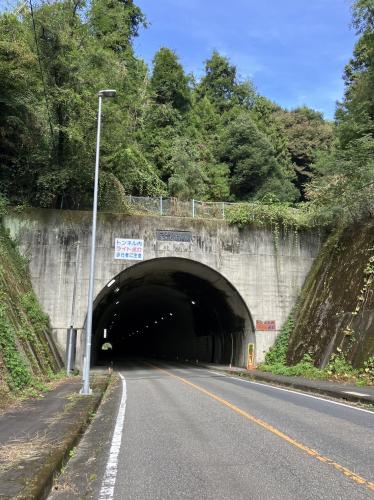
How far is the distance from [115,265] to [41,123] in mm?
7949

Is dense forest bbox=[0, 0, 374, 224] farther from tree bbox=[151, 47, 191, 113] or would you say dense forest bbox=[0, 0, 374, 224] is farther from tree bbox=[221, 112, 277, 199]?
tree bbox=[151, 47, 191, 113]

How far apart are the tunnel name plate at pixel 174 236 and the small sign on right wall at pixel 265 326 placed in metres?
5.66

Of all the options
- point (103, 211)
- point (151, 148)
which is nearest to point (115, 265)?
point (103, 211)

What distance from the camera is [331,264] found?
23859mm

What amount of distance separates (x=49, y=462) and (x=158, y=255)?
1897 cm

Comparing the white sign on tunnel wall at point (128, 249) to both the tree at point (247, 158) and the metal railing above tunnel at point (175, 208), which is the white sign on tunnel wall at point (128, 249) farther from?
the tree at point (247, 158)

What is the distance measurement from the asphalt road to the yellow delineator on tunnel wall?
14.0 metres

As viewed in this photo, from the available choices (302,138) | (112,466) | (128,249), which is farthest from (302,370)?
(302,138)

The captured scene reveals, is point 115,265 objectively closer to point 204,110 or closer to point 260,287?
point 260,287

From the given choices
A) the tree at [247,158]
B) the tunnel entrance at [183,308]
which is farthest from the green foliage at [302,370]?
the tree at [247,158]

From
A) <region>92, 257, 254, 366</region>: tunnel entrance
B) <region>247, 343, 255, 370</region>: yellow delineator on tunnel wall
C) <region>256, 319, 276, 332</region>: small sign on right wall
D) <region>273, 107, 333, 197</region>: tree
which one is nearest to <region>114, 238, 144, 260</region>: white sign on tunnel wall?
<region>92, 257, 254, 366</region>: tunnel entrance

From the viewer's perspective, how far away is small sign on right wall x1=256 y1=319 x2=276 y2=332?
25047 mm

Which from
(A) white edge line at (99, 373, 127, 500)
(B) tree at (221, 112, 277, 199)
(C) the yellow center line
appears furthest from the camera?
(B) tree at (221, 112, 277, 199)

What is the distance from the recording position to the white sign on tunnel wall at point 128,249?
2372 cm
